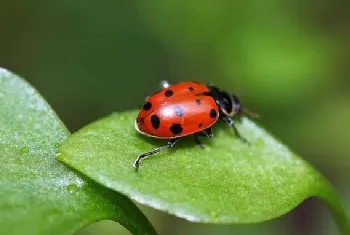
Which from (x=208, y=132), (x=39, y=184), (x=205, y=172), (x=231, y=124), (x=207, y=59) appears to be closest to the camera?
(x=39, y=184)

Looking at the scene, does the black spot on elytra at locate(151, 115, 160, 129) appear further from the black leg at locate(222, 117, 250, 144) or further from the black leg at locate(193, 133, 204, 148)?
the black leg at locate(222, 117, 250, 144)

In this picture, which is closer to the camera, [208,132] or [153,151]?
[153,151]

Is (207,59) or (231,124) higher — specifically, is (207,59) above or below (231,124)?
below

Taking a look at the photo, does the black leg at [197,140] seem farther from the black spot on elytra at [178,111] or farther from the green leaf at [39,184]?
the green leaf at [39,184]

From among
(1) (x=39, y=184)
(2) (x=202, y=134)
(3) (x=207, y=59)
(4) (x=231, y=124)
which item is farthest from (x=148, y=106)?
(3) (x=207, y=59)

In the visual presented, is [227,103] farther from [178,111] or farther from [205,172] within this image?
[205,172]
